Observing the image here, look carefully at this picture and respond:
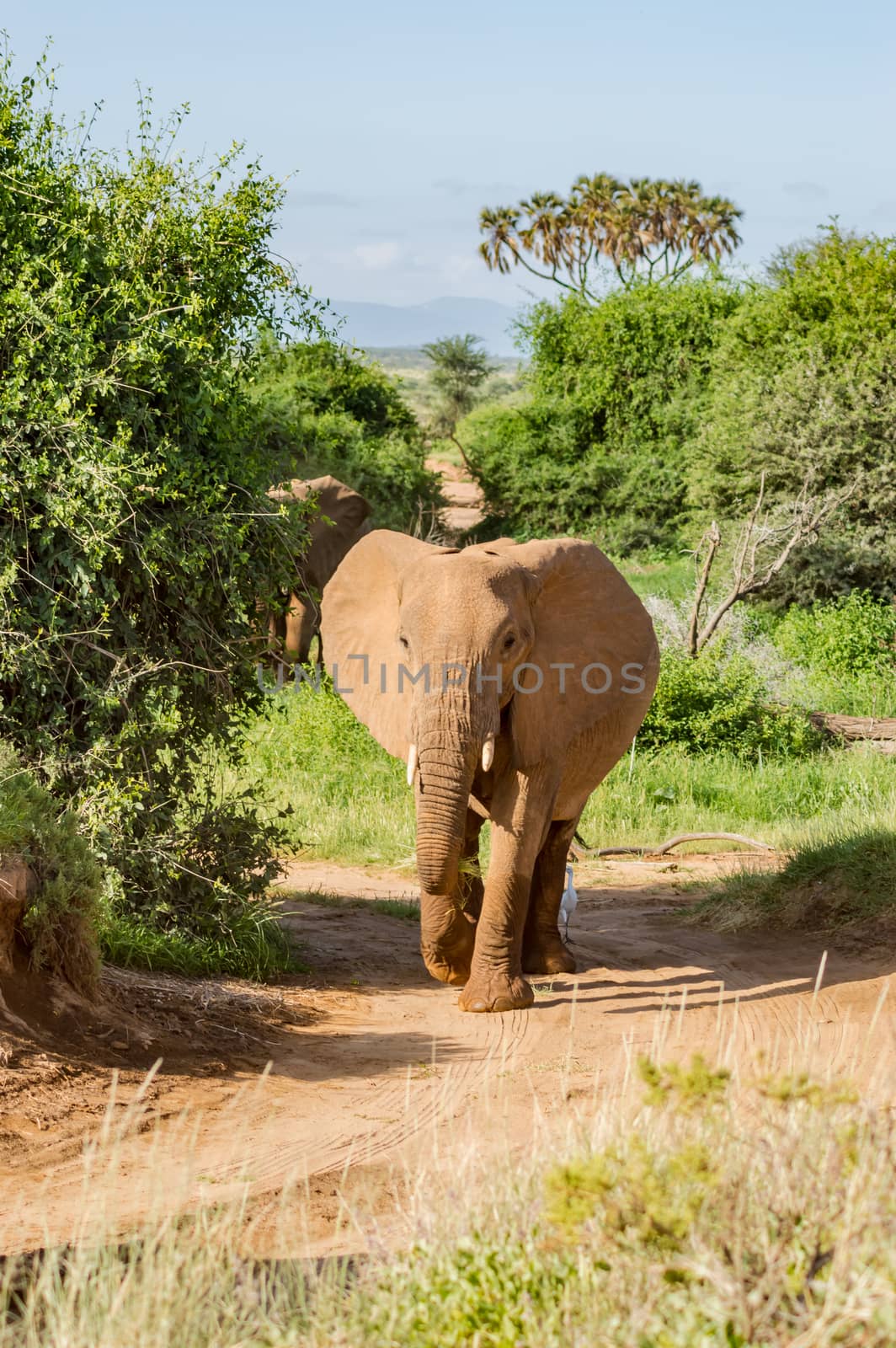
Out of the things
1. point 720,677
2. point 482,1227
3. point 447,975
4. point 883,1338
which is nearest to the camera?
point 883,1338

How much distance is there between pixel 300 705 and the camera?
15539mm

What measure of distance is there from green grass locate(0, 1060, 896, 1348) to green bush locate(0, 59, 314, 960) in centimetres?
436

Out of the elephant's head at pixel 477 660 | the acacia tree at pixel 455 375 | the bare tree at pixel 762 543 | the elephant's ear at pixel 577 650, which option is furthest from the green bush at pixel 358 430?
the acacia tree at pixel 455 375

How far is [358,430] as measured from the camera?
91.1 feet

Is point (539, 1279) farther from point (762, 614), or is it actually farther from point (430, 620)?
point (762, 614)

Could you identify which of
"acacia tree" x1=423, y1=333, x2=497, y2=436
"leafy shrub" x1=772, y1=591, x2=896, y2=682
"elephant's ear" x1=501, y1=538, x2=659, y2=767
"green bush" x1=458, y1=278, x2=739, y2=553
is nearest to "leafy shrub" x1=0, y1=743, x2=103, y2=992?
"elephant's ear" x1=501, y1=538, x2=659, y2=767

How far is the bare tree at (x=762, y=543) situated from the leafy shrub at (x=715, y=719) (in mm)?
885

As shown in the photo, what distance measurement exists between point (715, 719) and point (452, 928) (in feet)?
24.9

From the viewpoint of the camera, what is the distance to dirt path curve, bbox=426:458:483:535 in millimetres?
35688

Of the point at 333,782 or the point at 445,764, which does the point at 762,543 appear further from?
the point at 445,764

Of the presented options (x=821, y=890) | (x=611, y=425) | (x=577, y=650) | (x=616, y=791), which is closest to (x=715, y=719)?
(x=616, y=791)

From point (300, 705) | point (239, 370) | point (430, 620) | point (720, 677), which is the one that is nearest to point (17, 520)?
point (239, 370)

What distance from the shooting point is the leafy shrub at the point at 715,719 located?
1477cm

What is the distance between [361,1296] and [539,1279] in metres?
0.45
